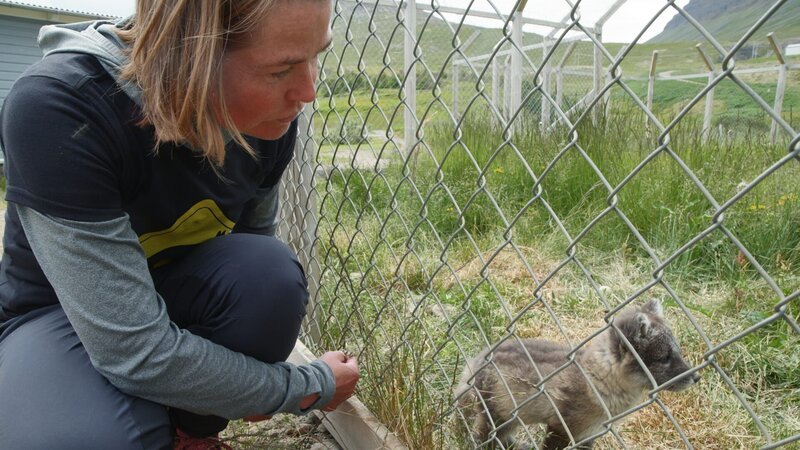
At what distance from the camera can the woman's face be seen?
4.08 feet

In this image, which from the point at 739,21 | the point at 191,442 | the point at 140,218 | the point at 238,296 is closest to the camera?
the point at 739,21

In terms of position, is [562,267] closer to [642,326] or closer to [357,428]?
[642,326]

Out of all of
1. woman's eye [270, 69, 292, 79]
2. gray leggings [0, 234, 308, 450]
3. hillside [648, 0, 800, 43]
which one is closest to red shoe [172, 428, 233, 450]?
gray leggings [0, 234, 308, 450]

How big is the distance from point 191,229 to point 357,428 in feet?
3.10

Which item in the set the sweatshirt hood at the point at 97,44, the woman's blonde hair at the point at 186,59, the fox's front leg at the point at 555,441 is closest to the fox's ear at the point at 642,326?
the fox's front leg at the point at 555,441

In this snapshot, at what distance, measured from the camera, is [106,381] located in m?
1.49

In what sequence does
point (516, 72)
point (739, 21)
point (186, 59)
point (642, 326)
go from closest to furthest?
point (739, 21) < point (186, 59) < point (642, 326) < point (516, 72)

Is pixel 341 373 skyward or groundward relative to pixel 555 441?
skyward

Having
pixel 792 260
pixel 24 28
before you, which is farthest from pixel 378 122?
pixel 24 28

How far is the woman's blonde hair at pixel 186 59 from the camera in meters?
1.21

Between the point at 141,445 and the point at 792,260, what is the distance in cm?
326

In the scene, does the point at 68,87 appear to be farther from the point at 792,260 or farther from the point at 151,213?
the point at 792,260

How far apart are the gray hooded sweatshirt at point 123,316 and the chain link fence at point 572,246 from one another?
0.65 metres

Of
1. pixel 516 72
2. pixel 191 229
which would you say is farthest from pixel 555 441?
pixel 516 72
